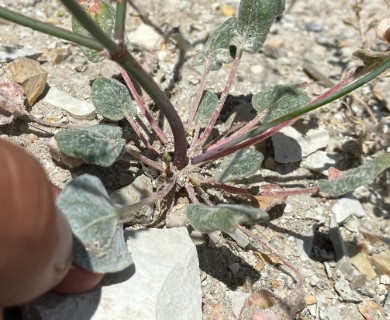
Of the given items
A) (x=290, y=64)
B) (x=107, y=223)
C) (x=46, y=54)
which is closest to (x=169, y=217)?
(x=107, y=223)

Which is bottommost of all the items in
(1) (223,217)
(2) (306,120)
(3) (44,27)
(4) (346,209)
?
(4) (346,209)

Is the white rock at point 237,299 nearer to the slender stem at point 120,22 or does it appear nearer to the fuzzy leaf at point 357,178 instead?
the fuzzy leaf at point 357,178

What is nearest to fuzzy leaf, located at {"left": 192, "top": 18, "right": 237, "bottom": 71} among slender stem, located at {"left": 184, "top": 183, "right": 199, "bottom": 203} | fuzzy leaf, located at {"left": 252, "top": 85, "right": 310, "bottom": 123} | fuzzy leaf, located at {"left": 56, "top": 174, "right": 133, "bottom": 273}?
fuzzy leaf, located at {"left": 252, "top": 85, "right": 310, "bottom": 123}

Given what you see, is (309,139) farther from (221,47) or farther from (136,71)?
(136,71)

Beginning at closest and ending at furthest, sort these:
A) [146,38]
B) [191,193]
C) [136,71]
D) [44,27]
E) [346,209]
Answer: [44,27], [136,71], [191,193], [346,209], [146,38]

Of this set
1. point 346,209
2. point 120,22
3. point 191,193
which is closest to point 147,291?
point 191,193

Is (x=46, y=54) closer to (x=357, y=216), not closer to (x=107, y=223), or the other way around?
(x=107, y=223)
